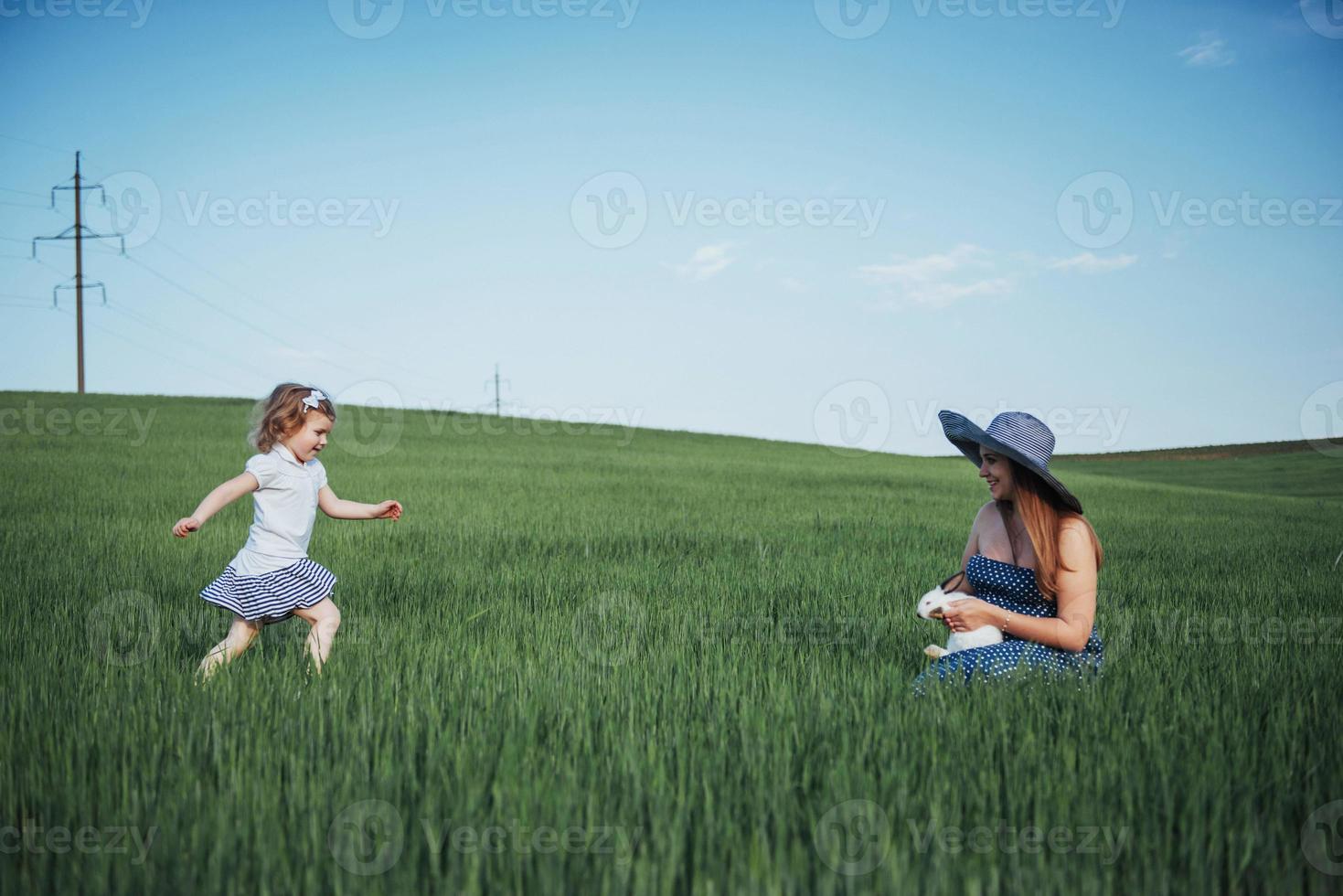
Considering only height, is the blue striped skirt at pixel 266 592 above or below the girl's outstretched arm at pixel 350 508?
below

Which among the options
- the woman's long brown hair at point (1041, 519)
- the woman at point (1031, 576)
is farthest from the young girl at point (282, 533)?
the woman's long brown hair at point (1041, 519)

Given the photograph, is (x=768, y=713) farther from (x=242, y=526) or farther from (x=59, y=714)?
(x=242, y=526)

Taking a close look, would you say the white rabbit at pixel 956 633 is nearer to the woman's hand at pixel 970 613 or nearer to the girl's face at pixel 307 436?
the woman's hand at pixel 970 613

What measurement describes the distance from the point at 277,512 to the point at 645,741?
2392mm

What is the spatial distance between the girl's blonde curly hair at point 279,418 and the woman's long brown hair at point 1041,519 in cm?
341

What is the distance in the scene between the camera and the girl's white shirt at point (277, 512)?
163 inches

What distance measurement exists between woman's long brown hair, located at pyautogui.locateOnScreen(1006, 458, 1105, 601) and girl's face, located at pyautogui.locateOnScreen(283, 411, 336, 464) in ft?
10.8

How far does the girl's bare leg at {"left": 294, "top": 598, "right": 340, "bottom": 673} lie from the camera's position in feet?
13.2

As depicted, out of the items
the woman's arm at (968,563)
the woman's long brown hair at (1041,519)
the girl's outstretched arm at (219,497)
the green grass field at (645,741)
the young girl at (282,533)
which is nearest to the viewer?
the green grass field at (645,741)

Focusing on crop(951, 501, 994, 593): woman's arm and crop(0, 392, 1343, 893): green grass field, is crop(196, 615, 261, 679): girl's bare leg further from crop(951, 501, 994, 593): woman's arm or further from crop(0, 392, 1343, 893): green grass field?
crop(951, 501, 994, 593): woman's arm

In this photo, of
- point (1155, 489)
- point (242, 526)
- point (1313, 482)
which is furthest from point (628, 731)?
point (1313, 482)

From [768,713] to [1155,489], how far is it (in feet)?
82.8

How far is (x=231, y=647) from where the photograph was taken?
4.01 m

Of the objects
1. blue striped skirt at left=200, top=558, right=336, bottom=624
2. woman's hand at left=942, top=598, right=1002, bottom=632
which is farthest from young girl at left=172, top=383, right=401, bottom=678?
woman's hand at left=942, top=598, right=1002, bottom=632
